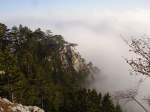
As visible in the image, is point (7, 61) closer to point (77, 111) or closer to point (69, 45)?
point (77, 111)

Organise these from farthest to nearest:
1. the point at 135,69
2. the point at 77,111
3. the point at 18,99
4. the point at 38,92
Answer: the point at 77,111
the point at 38,92
the point at 18,99
the point at 135,69

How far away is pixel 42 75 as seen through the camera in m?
98.1

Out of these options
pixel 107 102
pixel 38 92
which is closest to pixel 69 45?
pixel 107 102

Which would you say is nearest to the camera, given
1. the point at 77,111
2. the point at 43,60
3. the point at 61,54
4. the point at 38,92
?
the point at 38,92

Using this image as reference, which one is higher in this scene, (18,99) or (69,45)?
(69,45)

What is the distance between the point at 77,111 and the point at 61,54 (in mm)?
63287

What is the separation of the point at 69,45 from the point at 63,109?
69.1 meters

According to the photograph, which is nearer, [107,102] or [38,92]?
[38,92]

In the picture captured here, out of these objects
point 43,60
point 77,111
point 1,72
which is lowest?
point 77,111

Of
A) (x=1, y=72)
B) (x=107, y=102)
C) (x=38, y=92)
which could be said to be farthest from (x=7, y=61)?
(x=107, y=102)

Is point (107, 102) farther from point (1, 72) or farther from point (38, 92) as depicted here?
point (1, 72)

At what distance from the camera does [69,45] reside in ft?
538

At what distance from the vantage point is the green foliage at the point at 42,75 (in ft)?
212

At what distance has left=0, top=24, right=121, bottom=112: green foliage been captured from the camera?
6450cm
